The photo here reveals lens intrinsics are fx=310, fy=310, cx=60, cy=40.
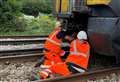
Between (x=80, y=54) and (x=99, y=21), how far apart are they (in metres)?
0.90

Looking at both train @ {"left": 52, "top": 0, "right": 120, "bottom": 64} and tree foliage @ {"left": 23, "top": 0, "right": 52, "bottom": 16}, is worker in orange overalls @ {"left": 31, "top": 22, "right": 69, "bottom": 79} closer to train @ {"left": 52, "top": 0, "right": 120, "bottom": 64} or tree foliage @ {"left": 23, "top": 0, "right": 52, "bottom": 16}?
train @ {"left": 52, "top": 0, "right": 120, "bottom": 64}

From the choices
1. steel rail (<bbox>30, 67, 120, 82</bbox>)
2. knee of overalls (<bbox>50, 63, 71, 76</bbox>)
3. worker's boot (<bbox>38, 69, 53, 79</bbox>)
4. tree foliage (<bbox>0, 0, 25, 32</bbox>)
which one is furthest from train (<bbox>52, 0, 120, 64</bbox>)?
tree foliage (<bbox>0, 0, 25, 32</bbox>)

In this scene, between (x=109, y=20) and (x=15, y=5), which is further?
(x=15, y=5)

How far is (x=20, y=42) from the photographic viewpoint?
11719 millimetres

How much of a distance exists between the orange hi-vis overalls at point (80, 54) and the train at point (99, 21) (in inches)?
13.2

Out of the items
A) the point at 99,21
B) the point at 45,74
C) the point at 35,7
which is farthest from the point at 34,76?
the point at 35,7

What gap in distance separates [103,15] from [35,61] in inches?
94.2

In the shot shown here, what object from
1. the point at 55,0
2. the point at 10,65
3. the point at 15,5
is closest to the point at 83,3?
the point at 55,0

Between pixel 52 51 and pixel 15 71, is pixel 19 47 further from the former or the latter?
pixel 15 71

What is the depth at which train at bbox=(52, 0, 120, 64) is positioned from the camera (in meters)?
6.88

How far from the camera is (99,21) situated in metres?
7.27

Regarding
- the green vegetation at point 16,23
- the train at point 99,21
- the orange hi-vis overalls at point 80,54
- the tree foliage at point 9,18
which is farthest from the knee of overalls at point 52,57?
the tree foliage at point 9,18

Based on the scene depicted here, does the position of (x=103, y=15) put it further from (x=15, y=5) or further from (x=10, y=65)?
(x=15, y=5)

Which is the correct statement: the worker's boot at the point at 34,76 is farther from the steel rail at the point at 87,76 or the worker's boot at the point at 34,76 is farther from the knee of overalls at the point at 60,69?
the steel rail at the point at 87,76
